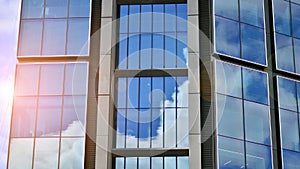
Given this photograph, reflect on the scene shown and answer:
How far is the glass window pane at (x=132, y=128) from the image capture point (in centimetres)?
3869

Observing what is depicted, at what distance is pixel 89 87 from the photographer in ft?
113

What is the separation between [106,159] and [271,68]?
12873 mm

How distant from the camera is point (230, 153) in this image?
3341 cm

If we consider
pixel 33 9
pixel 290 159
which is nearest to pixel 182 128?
Answer: pixel 290 159

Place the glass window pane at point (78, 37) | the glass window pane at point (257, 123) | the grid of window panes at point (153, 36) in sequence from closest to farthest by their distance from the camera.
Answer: the glass window pane at point (257, 123) < the glass window pane at point (78, 37) < the grid of window panes at point (153, 36)

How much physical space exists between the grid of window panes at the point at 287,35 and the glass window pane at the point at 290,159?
589cm

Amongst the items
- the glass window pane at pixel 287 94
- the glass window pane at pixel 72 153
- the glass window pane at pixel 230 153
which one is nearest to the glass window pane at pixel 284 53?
the glass window pane at pixel 287 94

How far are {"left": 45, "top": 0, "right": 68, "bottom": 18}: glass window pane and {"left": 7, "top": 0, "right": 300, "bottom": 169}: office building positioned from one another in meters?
0.07

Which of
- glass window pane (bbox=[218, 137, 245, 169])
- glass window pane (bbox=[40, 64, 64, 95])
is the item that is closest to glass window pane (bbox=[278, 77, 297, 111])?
glass window pane (bbox=[218, 137, 245, 169])

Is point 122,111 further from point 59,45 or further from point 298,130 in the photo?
point 298,130

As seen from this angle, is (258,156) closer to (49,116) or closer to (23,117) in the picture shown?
(49,116)

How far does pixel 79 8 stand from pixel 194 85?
9042 mm

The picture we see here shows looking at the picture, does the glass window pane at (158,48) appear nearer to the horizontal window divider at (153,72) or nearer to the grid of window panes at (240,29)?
the horizontal window divider at (153,72)

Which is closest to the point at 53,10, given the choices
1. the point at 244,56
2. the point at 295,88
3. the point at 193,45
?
the point at 193,45
